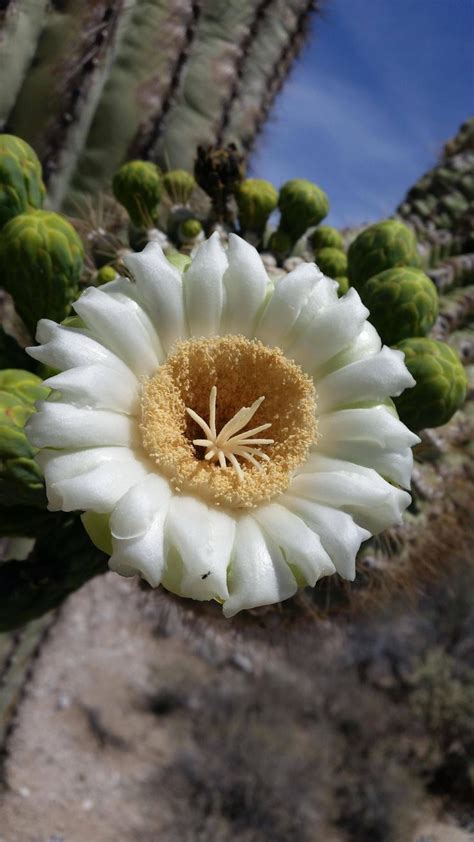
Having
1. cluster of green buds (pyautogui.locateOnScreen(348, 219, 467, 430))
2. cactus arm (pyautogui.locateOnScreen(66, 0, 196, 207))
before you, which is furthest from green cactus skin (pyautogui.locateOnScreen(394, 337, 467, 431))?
cactus arm (pyautogui.locateOnScreen(66, 0, 196, 207))

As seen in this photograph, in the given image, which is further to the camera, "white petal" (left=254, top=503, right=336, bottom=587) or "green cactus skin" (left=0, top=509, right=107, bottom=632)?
"green cactus skin" (left=0, top=509, right=107, bottom=632)

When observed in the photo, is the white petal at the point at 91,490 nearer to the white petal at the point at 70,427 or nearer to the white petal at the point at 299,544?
the white petal at the point at 70,427

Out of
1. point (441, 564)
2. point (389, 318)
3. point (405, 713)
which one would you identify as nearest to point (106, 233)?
point (389, 318)

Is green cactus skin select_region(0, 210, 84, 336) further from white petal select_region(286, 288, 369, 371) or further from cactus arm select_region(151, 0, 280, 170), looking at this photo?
cactus arm select_region(151, 0, 280, 170)

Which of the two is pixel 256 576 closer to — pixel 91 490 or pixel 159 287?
pixel 91 490

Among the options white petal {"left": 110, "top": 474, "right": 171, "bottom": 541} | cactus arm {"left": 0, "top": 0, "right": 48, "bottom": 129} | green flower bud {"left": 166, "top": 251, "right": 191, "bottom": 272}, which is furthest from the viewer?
cactus arm {"left": 0, "top": 0, "right": 48, "bottom": 129}

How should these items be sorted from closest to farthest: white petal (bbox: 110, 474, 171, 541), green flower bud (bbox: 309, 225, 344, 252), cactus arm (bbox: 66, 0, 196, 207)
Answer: white petal (bbox: 110, 474, 171, 541)
green flower bud (bbox: 309, 225, 344, 252)
cactus arm (bbox: 66, 0, 196, 207)
